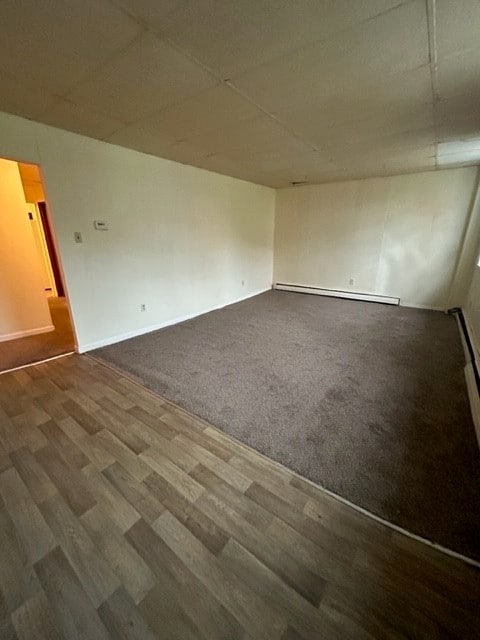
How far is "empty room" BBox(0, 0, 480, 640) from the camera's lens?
102 centimetres

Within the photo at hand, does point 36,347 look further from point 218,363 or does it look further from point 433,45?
point 433,45

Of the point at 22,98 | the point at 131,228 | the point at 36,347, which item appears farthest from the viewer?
the point at 131,228

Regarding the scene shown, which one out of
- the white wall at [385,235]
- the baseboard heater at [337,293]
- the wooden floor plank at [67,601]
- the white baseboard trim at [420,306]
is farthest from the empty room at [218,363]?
the baseboard heater at [337,293]

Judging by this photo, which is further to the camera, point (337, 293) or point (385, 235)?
point (337, 293)

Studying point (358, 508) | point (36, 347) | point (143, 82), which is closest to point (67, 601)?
point (358, 508)

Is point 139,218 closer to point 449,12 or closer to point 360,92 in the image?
point 360,92

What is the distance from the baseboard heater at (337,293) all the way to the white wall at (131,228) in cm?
165

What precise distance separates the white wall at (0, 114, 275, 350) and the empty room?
1.0 inches

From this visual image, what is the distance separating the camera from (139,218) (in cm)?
339

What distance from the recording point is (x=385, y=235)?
191 inches

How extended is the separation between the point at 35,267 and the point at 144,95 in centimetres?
285

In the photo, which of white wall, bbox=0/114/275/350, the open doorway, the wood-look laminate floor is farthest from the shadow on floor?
the wood-look laminate floor

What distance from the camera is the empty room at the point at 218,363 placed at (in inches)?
40.0

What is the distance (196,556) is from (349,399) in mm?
1571
